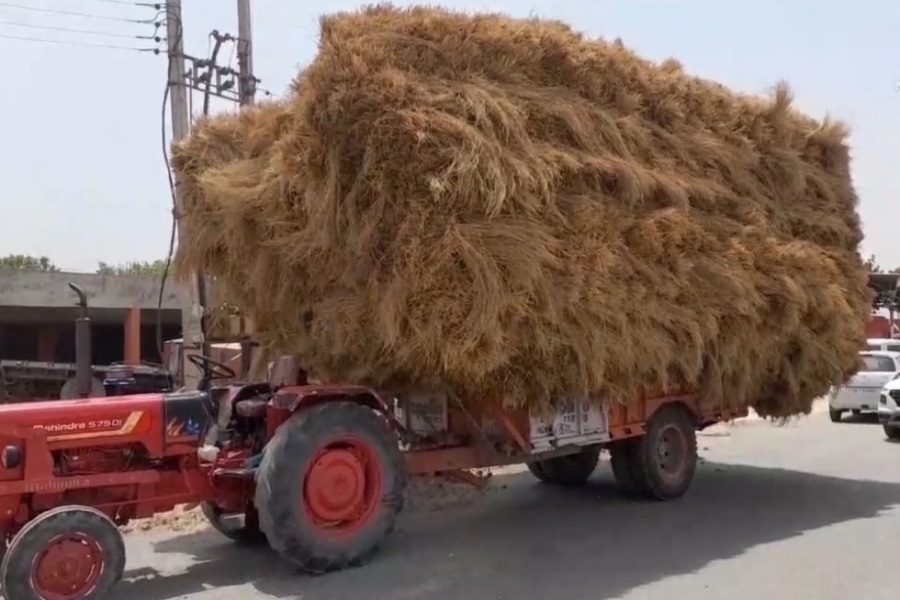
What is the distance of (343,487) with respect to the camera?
7211 mm

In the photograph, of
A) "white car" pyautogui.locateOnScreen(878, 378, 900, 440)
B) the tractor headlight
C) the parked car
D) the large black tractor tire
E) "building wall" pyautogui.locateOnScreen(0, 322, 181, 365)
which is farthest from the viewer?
"building wall" pyautogui.locateOnScreen(0, 322, 181, 365)

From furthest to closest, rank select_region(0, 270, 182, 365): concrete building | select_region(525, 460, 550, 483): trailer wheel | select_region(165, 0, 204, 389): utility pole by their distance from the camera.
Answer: select_region(0, 270, 182, 365): concrete building, select_region(165, 0, 204, 389): utility pole, select_region(525, 460, 550, 483): trailer wheel

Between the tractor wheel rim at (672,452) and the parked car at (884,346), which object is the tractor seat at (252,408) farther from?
the parked car at (884,346)

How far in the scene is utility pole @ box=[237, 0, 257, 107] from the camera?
17.1m

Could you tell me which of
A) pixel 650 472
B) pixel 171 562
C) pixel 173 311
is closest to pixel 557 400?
pixel 650 472

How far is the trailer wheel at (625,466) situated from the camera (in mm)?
9984

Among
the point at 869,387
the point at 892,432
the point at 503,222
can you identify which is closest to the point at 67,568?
the point at 503,222

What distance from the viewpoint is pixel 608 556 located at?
7.72 m

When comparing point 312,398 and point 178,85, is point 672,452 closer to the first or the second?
point 312,398

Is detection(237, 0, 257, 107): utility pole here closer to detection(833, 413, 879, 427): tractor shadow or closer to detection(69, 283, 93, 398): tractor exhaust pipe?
detection(69, 283, 93, 398): tractor exhaust pipe

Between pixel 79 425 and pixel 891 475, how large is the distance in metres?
9.74

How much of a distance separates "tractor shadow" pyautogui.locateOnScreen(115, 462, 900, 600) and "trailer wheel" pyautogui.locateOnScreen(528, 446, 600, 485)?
195 mm

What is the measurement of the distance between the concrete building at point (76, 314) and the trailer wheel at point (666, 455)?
1024 centimetres

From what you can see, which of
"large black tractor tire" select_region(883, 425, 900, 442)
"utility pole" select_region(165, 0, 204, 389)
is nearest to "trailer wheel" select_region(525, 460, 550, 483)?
"utility pole" select_region(165, 0, 204, 389)
